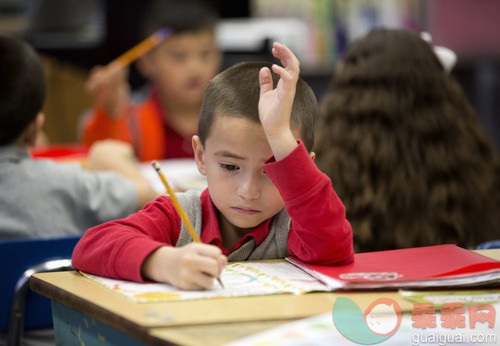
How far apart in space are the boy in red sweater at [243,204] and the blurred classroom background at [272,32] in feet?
8.10

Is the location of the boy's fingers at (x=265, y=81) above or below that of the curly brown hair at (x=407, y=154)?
above

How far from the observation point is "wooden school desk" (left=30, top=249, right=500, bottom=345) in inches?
29.4

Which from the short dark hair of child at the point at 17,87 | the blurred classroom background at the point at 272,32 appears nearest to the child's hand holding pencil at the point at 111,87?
the blurred classroom background at the point at 272,32

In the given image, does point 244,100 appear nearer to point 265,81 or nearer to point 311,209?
point 265,81

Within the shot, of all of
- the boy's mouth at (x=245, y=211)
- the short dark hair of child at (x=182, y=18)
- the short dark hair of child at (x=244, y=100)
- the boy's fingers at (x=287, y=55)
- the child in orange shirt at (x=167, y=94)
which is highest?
the boy's fingers at (x=287, y=55)

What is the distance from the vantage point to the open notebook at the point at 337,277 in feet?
3.00

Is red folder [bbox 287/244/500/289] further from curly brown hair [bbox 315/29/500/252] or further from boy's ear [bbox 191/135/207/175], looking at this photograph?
curly brown hair [bbox 315/29/500/252]

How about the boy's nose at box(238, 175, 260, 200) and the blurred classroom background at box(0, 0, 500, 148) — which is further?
the blurred classroom background at box(0, 0, 500, 148)

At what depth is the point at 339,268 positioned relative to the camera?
3.48 ft

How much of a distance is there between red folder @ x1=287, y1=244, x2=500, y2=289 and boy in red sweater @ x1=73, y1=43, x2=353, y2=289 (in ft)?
0.15

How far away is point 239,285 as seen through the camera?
37.3 inches

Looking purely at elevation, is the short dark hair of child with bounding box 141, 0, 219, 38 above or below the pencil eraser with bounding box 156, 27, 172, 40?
above

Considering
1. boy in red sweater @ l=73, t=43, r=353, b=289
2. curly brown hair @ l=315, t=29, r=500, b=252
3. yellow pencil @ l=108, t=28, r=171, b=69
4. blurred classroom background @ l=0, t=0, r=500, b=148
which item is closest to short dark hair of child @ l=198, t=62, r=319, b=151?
boy in red sweater @ l=73, t=43, r=353, b=289

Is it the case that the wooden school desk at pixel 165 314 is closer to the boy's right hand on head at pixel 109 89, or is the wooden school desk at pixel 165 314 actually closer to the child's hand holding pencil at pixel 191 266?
the child's hand holding pencil at pixel 191 266
